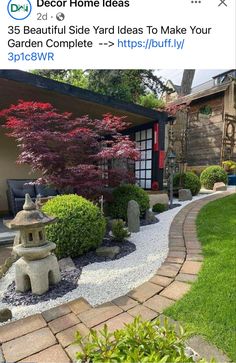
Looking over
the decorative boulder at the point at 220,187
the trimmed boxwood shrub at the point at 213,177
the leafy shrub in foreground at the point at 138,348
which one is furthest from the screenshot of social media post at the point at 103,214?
the trimmed boxwood shrub at the point at 213,177

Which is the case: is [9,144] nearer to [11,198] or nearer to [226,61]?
[11,198]

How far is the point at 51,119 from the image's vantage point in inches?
155

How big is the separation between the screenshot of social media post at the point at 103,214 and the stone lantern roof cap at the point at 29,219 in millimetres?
13

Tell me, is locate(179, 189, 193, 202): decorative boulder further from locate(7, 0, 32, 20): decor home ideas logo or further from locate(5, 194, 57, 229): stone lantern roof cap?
locate(7, 0, 32, 20): decor home ideas logo

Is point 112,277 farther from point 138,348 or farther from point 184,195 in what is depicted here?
point 184,195

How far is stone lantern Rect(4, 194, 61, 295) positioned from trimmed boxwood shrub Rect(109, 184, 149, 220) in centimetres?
240

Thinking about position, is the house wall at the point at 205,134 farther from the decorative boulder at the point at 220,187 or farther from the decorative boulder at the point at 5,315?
the decorative boulder at the point at 5,315

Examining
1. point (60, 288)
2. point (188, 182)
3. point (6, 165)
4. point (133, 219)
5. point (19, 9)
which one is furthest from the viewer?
point (188, 182)

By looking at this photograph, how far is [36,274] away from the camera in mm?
2176

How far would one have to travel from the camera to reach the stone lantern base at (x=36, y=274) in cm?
218

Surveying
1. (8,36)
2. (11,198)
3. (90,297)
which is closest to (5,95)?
(8,36)

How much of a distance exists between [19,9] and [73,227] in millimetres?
3661

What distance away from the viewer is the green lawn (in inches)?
61.6

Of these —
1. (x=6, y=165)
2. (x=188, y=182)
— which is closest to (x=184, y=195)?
(x=188, y=182)
